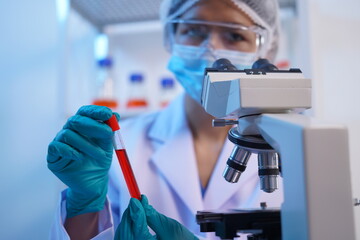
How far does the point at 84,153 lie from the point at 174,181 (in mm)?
374

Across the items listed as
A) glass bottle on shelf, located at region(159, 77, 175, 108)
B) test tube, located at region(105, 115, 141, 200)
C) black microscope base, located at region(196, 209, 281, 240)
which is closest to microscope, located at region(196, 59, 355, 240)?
black microscope base, located at region(196, 209, 281, 240)

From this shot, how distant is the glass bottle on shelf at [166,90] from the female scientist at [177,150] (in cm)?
38

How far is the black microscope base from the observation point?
46 centimetres

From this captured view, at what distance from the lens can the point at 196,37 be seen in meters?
0.92

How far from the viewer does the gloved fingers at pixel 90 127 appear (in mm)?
537

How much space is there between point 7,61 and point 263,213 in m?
0.52

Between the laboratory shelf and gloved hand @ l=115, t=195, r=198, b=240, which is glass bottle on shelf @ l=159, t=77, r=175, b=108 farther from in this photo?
gloved hand @ l=115, t=195, r=198, b=240

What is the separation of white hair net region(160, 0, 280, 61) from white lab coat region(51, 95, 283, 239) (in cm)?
34

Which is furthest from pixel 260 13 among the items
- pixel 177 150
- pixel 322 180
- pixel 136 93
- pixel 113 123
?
pixel 136 93

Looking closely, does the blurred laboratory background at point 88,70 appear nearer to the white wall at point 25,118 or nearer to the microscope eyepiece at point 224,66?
the white wall at point 25,118

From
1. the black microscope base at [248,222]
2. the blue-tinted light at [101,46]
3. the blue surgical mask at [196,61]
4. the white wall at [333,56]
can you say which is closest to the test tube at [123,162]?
the black microscope base at [248,222]

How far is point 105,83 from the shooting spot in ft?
5.10

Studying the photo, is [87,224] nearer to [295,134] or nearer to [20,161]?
[20,161]

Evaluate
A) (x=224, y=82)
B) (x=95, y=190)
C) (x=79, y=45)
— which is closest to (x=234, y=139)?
(x=224, y=82)
